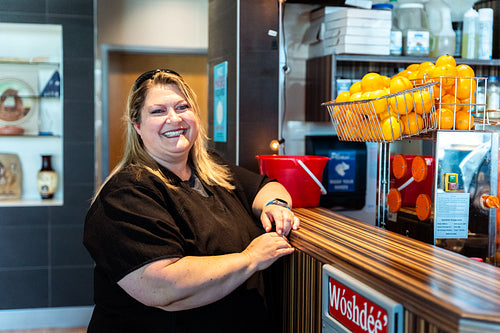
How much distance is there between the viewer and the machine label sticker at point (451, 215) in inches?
65.9

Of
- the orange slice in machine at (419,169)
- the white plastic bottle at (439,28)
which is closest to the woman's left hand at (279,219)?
the orange slice in machine at (419,169)

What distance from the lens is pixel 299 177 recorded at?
7.50 ft

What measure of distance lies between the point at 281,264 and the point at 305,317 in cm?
25

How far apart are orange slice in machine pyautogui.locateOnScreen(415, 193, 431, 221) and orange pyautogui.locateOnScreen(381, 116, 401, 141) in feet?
0.70

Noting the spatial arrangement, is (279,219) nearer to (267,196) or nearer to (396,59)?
(267,196)

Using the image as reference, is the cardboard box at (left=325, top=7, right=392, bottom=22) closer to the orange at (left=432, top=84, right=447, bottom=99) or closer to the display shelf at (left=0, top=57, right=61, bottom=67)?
the orange at (left=432, top=84, right=447, bottom=99)

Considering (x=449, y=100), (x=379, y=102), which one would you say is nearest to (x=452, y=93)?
(x=449, y=100)

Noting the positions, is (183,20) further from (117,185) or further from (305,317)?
(305,317)

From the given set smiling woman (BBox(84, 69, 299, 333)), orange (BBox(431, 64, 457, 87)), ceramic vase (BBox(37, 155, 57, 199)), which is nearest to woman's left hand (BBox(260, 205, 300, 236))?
smiling woman (BBox(84, 69, 299, 333))

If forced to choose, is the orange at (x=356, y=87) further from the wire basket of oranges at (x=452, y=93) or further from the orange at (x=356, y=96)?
the wire basket of oranges at (x=452, y=93)

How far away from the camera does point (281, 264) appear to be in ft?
6.12

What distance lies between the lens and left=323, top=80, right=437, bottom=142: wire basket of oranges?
169 centimetres

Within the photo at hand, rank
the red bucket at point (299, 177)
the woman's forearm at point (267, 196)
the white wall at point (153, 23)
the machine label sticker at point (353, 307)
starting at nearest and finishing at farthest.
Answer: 1. the machine label sticker at point (353, 307)
2. the woman's forearm at point (267, 196)
3. the red bucket at point (299, 177)
4. the white wall at point (153, 23)

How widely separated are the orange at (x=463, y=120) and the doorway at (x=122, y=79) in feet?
9.74
